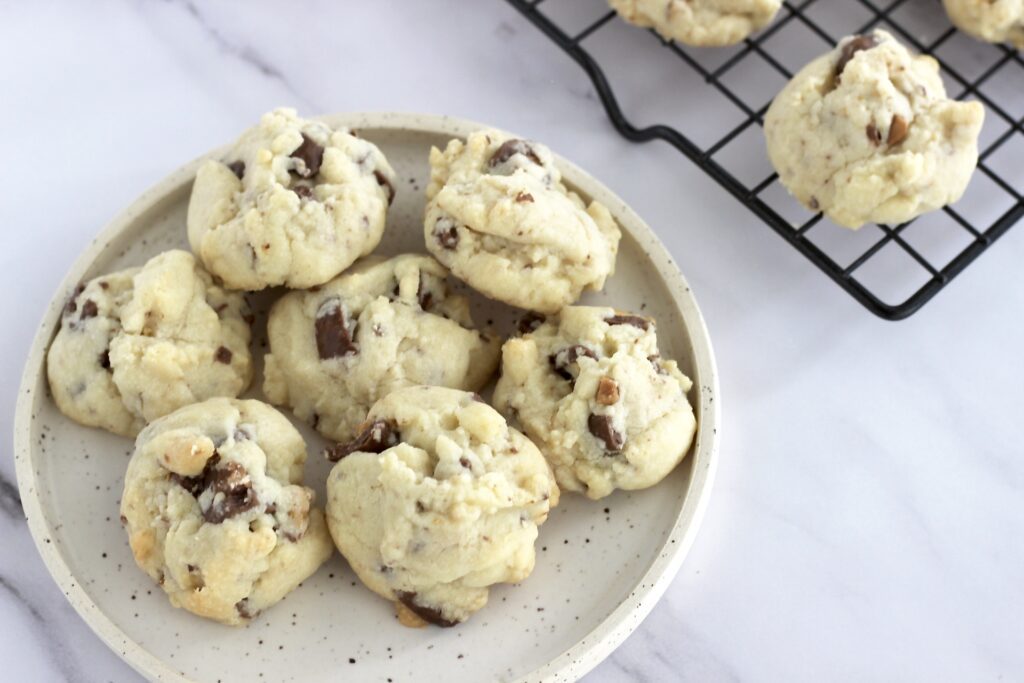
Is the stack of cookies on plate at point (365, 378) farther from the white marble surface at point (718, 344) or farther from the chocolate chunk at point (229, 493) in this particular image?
the white marble surface at point (718, 344)

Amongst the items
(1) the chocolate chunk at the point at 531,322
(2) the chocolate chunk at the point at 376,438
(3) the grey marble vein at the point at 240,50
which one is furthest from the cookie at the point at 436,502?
(3) the grey marble vein at the point at 240,50

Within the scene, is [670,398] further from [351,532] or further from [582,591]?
[351,532]

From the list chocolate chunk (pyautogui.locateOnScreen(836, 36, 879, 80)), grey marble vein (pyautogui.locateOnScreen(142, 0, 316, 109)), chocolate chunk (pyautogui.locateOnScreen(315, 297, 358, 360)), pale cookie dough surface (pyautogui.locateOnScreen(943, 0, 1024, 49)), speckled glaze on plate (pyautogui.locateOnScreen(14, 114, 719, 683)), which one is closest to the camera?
speckled glaze on plate (pyautogui.locateOnScreen(14, 114, 719, 683))

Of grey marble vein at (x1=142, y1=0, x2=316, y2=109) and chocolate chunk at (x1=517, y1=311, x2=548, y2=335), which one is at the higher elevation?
chocolate chunk at (x1=517, y1=311, x2=548, y2=335)

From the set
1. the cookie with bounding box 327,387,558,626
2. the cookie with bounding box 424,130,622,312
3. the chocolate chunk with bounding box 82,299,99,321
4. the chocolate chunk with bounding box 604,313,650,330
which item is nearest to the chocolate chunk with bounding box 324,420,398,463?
the cookie with bounding box 327,387,558,626

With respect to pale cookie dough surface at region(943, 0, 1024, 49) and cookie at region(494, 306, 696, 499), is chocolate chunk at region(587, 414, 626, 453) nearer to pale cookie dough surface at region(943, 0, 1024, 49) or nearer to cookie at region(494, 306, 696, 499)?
cookie at region(494, 306, 696, 499)

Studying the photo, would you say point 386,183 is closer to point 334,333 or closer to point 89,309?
point 334,333
